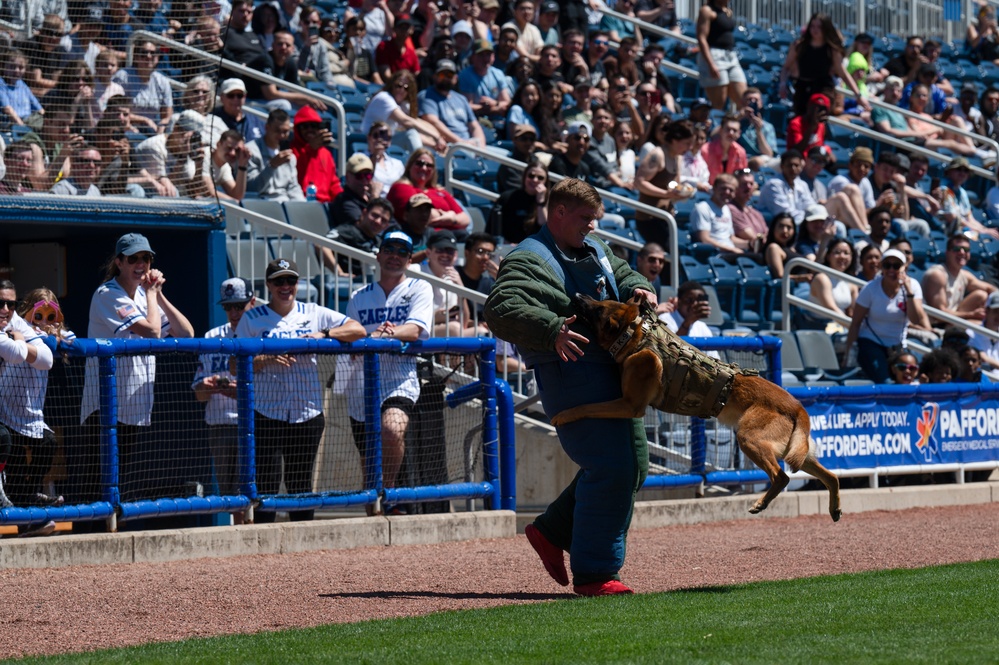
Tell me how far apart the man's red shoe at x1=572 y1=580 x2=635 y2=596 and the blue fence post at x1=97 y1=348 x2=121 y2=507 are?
3.04 metres

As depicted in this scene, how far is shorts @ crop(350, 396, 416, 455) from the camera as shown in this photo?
9508 millimetres

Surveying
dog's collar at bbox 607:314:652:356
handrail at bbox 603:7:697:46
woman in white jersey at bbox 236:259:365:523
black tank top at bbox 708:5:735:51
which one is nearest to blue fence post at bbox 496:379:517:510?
woman in white jersey at bbox 236:259:365:523

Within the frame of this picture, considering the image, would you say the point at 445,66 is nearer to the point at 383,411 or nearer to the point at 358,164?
the point at 358,164

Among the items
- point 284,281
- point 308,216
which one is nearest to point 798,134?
point 308,216

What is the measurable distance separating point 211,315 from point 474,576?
3874 mm

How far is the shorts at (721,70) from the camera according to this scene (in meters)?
20.5

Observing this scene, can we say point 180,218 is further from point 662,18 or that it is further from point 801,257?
point 662,18

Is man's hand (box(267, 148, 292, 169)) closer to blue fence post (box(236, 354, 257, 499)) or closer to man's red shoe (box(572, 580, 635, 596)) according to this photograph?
blue fence post (box(236, 354, 257, 499))

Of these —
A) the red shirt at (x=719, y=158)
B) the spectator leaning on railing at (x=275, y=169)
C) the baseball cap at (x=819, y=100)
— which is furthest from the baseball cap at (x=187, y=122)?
the baseball cap at (x=819, y=100)

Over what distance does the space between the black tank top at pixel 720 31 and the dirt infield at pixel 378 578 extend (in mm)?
11369

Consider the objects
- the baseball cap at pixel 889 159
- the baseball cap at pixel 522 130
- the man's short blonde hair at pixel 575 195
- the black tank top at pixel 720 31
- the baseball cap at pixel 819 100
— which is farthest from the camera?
the black tank top at pixel 720 31

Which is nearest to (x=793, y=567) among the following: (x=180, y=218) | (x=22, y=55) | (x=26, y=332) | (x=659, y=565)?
(x=659, y=565)

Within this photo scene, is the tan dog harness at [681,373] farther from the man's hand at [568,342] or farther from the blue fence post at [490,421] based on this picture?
the blue fence post at [490,421]

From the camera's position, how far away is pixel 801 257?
49.6 ft
